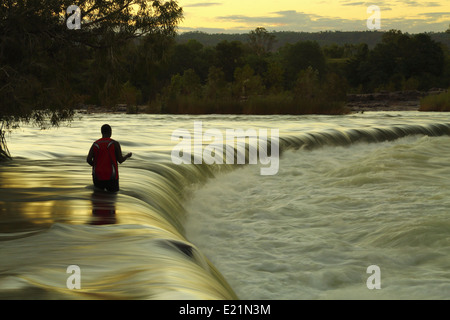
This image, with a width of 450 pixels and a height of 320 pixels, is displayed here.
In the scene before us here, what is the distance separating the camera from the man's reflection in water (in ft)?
23.7

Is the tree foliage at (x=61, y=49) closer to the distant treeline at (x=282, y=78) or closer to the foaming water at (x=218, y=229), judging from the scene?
the foaming water at (x=218, y=229)

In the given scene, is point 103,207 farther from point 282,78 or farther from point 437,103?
point 282,78

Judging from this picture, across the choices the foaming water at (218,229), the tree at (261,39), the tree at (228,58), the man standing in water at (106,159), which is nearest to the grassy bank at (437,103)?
the foaming water at (218,229)

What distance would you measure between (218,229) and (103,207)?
8.03 feet

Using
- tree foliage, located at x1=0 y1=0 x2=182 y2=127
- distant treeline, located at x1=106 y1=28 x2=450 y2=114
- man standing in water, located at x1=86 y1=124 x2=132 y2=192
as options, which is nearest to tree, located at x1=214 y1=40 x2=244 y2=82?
distant treeline, located at x1=106 y1=28 x2=450 y2=114

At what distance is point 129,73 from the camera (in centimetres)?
1514

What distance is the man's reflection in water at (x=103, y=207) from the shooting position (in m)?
7.22

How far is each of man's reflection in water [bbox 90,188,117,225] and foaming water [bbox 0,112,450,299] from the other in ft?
0.09

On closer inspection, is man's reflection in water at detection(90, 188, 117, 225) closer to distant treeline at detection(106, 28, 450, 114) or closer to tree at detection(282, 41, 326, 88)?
distant treeline at detection(106, 28, 450, 114)

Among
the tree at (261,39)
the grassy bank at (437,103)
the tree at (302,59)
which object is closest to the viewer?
the grassy bank at (437,103)

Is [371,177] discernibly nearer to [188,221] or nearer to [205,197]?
[205,197]

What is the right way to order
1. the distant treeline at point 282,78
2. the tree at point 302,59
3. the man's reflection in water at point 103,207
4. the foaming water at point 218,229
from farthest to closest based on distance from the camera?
the tree at point 302,59
the distant treeline at point 282,78
the man's reflection in water at point 103,207
the foaming water at point 218,229

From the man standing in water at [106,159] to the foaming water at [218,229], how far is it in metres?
0.22
